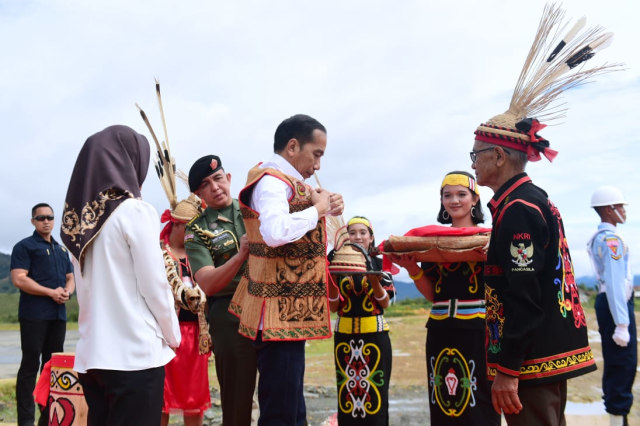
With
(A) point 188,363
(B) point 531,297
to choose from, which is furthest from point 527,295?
(A) point 188,363

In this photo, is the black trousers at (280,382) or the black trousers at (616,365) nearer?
the black trousers at (280,382)

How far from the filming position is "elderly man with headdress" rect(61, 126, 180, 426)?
253cm

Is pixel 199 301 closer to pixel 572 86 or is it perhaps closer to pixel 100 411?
pixel 100 411

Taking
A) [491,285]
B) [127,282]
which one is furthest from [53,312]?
[491,285]

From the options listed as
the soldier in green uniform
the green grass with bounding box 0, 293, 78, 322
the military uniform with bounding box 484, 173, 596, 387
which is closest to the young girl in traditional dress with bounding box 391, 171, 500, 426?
the military uniform with bounding box 484, 173, 596, 387

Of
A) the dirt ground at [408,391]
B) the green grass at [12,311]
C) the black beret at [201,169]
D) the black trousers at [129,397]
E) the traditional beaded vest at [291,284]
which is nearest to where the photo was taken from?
the black trousers at [129,397]

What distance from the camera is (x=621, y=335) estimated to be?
5941 millimetres

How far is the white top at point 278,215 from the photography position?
107 inches

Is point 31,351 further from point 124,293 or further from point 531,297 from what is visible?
point 531,297

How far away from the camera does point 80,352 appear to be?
264 cm

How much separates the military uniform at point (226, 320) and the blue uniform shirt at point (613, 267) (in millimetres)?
A: 4120

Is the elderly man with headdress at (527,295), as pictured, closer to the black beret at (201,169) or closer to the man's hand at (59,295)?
the black beret at (201,169)

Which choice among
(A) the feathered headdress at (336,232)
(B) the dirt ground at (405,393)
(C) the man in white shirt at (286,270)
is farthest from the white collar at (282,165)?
(B) the dirt ground at (405,393)

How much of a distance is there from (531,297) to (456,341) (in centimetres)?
137
